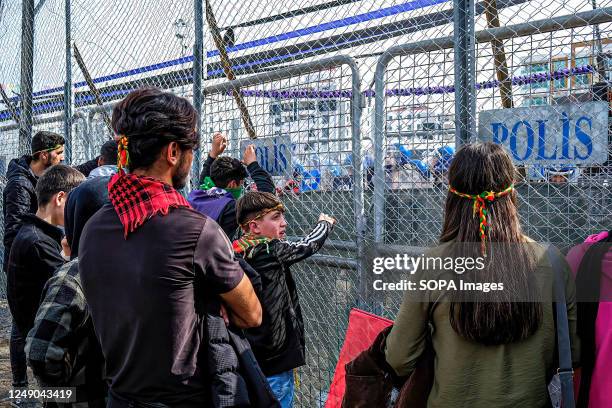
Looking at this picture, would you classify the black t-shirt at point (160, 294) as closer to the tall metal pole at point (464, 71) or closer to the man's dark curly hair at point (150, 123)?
the man's dark curly hair at point (150, 123)

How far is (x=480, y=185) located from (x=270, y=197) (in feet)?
4.34

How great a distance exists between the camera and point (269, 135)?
387 centimetres

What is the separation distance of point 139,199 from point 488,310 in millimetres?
1106

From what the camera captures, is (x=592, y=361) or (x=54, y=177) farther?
(x=54, y=177)

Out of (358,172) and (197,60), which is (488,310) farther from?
(197,60)

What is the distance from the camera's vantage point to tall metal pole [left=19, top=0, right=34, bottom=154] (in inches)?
265

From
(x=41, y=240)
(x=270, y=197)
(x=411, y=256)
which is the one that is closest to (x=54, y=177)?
(x=41, y=240)

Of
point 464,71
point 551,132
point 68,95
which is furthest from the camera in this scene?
point 68,95

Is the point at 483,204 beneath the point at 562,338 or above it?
above

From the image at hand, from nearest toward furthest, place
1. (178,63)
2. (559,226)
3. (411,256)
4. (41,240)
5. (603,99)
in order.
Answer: (603,99)
(559,226)
(411,256)
(41,240)
(178,63)

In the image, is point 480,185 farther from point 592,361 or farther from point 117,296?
point 117,296

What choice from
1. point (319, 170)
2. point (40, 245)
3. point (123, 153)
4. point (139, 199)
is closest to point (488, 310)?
point (139, 199)

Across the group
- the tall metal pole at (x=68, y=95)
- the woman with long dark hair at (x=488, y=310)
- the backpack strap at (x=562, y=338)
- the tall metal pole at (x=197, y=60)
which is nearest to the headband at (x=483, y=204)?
the woman with long dark hair at (x=488, y=310)

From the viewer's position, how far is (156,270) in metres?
1.76
